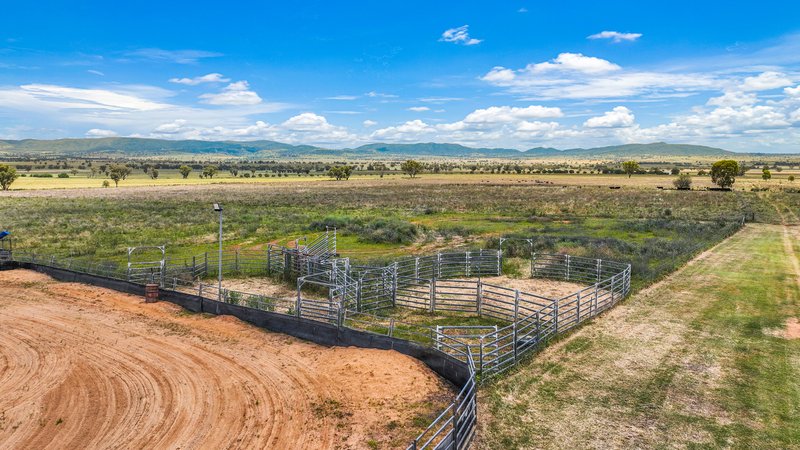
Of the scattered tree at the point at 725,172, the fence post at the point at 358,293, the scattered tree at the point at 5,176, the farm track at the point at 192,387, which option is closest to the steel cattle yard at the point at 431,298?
the fence post at the point at 358,293

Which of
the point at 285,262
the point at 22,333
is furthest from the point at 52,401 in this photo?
the point at 285,262

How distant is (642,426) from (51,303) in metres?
19.6

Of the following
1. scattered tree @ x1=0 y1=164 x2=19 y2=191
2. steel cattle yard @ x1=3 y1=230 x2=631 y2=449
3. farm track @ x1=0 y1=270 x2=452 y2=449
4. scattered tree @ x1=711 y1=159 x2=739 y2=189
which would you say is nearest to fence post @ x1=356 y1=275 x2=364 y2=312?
steel cattle yard @ x1=3 y1=230 x2=631 y2=449

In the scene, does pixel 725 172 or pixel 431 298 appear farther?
pixel 725 172

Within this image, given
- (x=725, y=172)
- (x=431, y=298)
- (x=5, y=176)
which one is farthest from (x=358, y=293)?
(x=5, y=176)

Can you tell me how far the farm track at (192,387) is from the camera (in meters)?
9.91

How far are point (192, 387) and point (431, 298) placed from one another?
862cm

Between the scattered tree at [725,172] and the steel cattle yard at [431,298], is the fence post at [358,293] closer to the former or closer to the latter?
the steel cattle yard at [431,298]

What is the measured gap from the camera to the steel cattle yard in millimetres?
12836

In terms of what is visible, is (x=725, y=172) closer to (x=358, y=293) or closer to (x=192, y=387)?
(x=358, y=293)

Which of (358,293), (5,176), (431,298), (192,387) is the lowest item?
(192,387)

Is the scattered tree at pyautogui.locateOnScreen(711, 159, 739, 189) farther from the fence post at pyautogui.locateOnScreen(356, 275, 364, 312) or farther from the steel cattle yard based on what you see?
the fence post at pyautogui.locateOnScreen(356, 275, 364, 312)

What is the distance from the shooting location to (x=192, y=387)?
11.9 metres

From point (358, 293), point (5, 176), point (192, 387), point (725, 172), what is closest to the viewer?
point (192, 387)
